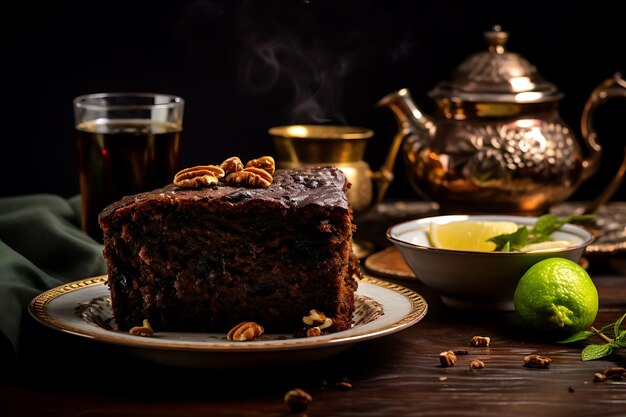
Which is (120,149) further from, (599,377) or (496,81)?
(599,377)

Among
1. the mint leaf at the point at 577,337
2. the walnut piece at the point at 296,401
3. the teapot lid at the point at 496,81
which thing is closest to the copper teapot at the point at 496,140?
the teapot lid at the point at 496,81

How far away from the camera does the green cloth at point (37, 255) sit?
76.7 inches

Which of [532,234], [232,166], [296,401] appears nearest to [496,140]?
[532,234]

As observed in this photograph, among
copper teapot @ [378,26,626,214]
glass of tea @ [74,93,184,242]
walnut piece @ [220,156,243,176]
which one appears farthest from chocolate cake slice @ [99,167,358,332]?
copper teapot @ [378,26,626,214]

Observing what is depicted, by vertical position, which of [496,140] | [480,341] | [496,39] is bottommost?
[480,341]

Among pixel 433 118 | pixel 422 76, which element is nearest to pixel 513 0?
pixel 422 76

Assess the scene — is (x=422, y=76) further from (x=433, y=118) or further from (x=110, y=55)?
(x=110, y=55)

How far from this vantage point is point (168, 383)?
66.8 inches

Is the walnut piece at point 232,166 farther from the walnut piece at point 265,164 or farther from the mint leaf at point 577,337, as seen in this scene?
the mint leaf at point 577,337

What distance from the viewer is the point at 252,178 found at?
6.33 feet

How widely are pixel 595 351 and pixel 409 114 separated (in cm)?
119

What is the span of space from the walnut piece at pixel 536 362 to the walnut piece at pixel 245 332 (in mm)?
503

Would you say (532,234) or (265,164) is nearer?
(265,164)

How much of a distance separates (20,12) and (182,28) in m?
0.55
